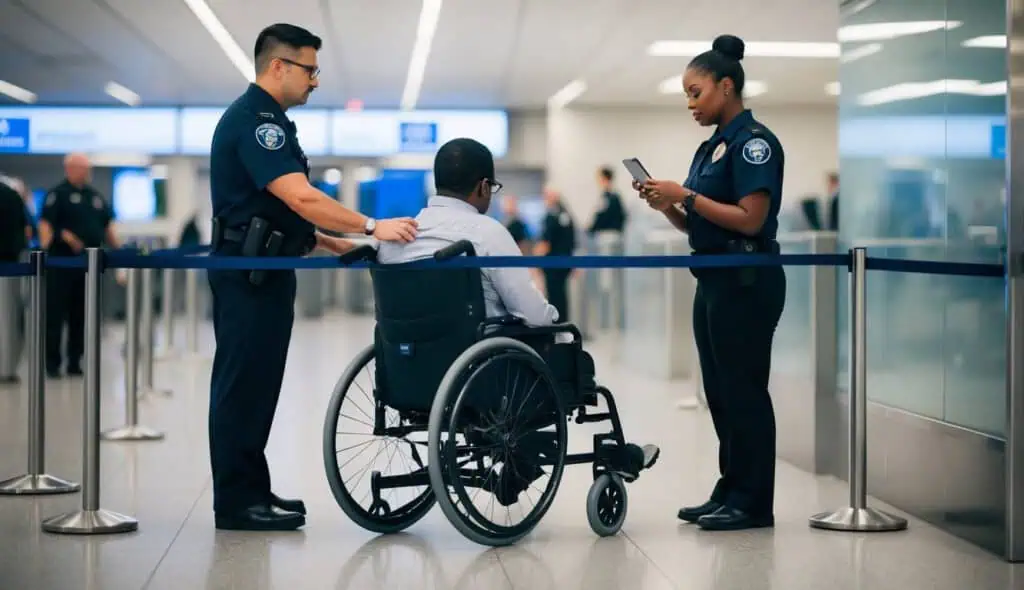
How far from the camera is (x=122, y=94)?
1750cm

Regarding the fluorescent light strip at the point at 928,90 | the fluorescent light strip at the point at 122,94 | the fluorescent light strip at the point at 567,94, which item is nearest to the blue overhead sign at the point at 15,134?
the fluorescent light strip at the point at 122,94

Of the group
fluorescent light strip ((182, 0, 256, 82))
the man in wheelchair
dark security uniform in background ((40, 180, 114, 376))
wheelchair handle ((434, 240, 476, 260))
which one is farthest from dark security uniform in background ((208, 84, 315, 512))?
fluorescent light strip ((182, 0, 256, 82))

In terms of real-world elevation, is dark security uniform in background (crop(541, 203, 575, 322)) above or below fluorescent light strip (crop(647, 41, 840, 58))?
below

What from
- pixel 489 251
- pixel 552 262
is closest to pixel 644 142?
pixel 552 262

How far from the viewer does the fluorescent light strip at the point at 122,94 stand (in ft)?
54.8

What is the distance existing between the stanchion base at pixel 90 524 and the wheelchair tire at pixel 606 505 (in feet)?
4.29

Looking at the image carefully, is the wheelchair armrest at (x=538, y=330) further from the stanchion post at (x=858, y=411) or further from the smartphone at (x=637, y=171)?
the stanchion post at (x=858, y=411)

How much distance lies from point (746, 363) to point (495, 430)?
32.9 inches

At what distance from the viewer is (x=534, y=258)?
370 cm

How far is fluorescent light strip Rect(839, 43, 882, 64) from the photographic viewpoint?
4910mm

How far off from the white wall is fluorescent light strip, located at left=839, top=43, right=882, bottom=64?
13.5 metres

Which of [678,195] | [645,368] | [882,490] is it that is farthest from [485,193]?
[645,368]

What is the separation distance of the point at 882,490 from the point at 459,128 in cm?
1514

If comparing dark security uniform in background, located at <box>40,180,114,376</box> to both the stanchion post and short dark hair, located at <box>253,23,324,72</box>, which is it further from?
the stanchion post
